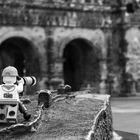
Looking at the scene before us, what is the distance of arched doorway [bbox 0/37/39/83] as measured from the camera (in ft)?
62.0

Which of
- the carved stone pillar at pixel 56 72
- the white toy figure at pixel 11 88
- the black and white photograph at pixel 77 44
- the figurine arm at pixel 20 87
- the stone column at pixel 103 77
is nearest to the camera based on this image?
the white toy figure at pixel 11 88

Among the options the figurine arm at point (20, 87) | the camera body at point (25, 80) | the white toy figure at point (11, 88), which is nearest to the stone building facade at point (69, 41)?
the camera body at point (25, 80)

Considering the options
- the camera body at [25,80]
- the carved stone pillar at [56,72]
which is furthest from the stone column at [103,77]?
the camera body at [25,80]

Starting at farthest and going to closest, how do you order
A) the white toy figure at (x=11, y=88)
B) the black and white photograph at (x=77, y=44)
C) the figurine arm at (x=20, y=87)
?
the black and white photograph at (x=77, y=44), the figurine arm at (x=20, y=87), the white toy figure at (x=11, y=88)

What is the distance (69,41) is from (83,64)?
190 cm

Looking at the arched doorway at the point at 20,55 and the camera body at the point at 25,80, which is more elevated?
the arched doorway at the point at 20,55

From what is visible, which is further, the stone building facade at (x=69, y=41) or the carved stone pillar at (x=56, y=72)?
the carved stone pillar at (x=56, y=72)

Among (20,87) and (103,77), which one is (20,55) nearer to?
(103,77)

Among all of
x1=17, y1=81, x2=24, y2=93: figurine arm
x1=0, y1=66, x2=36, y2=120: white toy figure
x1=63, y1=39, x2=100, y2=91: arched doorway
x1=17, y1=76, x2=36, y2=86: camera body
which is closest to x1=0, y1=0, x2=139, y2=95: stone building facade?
x1=63, y1=39, x2=100, y2=91: arched doorway

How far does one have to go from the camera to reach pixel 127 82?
20.6m

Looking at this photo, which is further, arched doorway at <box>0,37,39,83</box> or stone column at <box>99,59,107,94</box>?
stone column at <box>99,59,107,94</box>

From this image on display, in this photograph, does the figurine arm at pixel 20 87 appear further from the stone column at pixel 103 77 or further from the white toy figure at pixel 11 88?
the stone column at pixel 103 77

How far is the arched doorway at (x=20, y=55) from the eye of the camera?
18891mm

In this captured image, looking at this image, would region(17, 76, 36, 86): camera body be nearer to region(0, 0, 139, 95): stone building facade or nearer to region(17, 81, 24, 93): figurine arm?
region(17, 81, 24, 93): figurine arm
